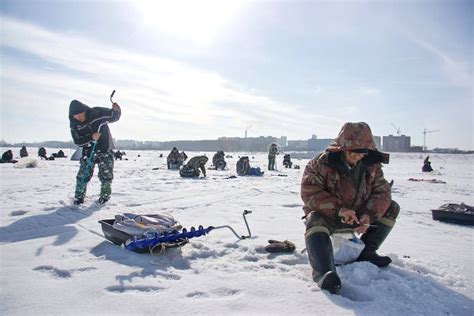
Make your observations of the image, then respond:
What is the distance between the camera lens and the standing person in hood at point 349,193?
2826mm

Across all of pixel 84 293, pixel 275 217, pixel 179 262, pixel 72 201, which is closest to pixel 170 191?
pixel 72 201

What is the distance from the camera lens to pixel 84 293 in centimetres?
249

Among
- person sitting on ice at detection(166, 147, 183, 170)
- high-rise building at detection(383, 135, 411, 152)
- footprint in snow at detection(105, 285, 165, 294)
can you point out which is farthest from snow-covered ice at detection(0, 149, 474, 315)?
high-rise building at detection(383, 135, 411, 152)

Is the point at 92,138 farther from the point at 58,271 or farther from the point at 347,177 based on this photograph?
the point at 347,177

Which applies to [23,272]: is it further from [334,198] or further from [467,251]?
[467,251]

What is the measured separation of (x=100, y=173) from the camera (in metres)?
6.48

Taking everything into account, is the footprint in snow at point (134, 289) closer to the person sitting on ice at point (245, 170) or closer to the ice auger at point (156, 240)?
the ice auger at point (156, 240)

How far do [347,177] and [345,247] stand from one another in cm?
64

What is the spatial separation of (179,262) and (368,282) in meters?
1.78

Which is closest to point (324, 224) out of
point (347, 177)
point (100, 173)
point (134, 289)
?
point (347, 177)

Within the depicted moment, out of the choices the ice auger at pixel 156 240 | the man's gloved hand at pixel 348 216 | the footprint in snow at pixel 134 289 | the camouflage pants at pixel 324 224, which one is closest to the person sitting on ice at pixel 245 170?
the ice auger at pixel 156 240

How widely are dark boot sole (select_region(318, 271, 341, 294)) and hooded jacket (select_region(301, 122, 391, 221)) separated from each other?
56 centimetres

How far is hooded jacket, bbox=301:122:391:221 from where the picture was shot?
2955 millimetres

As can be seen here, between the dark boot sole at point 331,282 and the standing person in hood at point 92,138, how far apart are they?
518 centimetres
